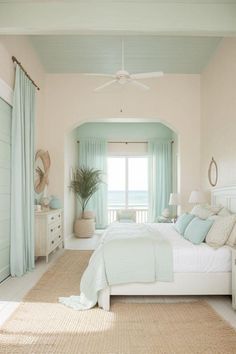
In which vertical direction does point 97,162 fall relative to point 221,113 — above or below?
below

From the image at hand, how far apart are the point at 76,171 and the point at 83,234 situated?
1.72 metres

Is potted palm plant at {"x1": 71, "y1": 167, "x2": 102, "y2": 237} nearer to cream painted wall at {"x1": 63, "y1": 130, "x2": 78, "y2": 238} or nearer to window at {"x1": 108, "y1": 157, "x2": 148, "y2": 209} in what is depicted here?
cream painted wall at {"x1": 63, "y1": 130, "x2": 78, "y2": 238}

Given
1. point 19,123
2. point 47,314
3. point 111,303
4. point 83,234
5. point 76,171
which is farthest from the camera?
point 76,171

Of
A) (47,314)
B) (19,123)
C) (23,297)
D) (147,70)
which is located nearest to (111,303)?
(47,314)

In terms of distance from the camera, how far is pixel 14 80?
4.44m

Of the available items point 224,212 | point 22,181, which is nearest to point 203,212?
point 224,212

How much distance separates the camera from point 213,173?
18.4 feet

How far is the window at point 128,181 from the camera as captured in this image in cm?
900

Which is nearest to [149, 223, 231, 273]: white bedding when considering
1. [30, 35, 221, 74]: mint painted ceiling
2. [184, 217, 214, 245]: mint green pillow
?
[184, 217, 214, 245]: mint green pillow

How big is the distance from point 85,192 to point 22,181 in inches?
140

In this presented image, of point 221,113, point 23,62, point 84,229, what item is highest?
point 23,62

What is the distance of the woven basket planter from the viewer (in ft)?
24.8

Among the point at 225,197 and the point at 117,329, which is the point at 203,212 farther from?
the point at 117,329

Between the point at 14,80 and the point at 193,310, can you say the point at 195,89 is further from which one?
the point at 193,310
